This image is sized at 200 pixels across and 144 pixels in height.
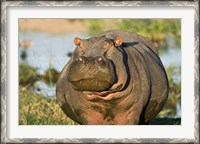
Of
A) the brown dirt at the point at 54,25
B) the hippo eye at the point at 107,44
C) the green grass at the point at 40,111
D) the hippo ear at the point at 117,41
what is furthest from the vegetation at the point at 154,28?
the hippo eye at the point at 107,44

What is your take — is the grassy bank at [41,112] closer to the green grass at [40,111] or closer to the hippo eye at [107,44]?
the green grass at [40,111]

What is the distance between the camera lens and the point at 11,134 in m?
11.3

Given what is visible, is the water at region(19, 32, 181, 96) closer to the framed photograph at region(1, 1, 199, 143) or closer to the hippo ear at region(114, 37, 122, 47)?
the framed photograph at region(1, 1, 199, 143)

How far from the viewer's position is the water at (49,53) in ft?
48.4

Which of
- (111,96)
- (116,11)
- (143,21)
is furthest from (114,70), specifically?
(143,21)

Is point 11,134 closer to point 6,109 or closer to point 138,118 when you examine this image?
point 6,109

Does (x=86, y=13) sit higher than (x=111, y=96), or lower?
higher

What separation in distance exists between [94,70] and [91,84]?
0.17 metres

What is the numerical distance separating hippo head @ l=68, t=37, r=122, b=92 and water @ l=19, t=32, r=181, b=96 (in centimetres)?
336

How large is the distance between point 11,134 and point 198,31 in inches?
102

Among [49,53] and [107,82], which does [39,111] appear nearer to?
[107,82]

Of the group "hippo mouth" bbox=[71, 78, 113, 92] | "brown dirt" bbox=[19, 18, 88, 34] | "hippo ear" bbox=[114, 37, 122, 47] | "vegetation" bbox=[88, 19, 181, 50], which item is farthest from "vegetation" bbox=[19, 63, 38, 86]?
"hippo mouth" bbox=[71, 78, 113, 92]

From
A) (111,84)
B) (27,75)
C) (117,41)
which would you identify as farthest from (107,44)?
(27,75)

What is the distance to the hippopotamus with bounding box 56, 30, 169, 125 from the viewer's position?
1029 centimetres
